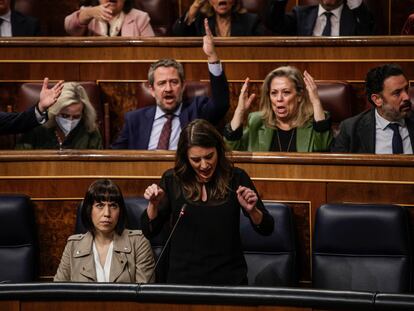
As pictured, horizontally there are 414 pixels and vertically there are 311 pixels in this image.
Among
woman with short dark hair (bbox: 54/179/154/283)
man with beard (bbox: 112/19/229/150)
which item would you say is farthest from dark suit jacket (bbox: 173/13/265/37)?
woman with short dark hair (bbox: 54/179/154/283)

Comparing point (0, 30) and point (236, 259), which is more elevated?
point (0, 30)

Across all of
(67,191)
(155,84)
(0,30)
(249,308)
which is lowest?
(249,308)

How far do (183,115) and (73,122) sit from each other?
202 millimetres

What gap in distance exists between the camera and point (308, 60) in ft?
6.36

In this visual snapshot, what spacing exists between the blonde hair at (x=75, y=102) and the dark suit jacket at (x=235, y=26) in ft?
1.42

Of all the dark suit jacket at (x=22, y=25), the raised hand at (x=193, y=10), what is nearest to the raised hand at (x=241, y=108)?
the raised hand at (x=193, y=10)

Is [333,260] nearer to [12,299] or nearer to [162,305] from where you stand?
[162,305]

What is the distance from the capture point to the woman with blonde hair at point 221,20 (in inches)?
82.8

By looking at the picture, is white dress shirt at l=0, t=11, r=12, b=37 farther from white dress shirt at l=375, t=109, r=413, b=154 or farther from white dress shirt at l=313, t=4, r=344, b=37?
white dress shirt at l=375, t=109, r=413, b=154

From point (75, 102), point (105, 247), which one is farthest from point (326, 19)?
point (105, 247)

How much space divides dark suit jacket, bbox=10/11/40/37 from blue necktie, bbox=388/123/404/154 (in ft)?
3.09

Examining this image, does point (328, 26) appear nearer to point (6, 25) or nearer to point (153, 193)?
point (6, 25)

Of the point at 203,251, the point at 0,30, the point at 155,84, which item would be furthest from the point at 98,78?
the point at 203,251

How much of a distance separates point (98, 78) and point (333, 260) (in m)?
0.73
